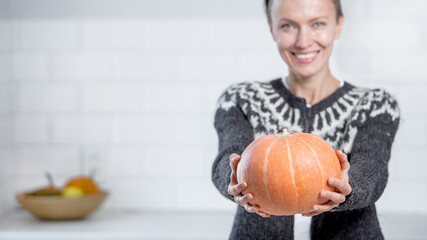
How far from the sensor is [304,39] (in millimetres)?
1320

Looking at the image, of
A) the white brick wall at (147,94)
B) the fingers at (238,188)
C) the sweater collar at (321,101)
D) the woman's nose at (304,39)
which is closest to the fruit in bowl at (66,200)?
the white brick wall at (147,94)

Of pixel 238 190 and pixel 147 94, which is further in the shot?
pixel 147 94

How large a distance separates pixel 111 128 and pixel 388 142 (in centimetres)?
125

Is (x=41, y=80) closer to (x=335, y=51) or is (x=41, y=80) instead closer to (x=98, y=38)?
(x=98, y=38)

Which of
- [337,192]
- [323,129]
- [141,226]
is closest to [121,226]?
[141,226]

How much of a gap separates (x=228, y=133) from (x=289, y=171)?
41cm

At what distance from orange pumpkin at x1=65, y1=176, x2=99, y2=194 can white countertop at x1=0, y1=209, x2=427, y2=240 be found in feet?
0.31

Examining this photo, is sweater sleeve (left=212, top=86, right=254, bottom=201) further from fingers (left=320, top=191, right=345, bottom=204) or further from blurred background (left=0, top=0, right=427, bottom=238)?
blurred background (left=0, top=0, right=427, bottom=238)

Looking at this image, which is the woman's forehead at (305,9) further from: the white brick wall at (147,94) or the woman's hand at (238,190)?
the white brick wall at (147,94)

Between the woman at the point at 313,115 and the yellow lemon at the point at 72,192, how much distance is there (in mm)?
874

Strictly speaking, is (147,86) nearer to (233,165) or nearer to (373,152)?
(373,152)

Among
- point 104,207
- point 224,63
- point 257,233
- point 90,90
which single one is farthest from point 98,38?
point 257,233

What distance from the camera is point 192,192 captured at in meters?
2.36

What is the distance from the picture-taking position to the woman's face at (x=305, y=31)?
1322 mm
